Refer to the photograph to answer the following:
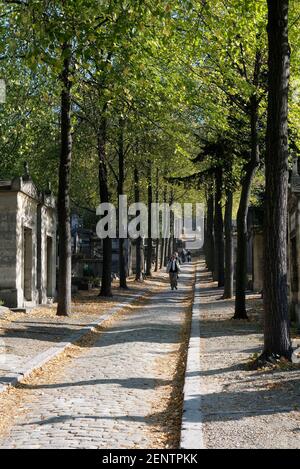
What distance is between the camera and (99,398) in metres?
8.15

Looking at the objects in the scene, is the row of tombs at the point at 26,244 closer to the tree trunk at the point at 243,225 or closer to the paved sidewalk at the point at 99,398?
the paved sidewalk at the point at 99,398

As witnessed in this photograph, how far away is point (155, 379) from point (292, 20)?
33.3 ft

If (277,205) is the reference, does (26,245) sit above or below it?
below

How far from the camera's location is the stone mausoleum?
18562 mm

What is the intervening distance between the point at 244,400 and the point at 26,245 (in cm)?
1424

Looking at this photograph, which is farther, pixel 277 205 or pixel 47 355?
pixel 47 355

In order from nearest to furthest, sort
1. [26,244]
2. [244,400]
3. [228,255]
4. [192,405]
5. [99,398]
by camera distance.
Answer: [192,405]
[244,400]
[99,398]
[26,244]
[228,255]

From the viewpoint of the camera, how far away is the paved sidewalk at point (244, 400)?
19.3ft

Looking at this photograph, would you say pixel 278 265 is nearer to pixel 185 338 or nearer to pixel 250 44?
Result: pixel 185 338

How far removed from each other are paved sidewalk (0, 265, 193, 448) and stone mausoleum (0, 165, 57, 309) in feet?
16.7

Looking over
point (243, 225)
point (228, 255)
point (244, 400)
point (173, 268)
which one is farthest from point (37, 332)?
point (173, 268)

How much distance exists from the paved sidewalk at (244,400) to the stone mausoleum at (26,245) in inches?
300

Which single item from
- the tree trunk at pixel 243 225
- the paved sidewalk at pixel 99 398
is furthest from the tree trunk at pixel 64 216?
the tree trunk at pixel 243 225

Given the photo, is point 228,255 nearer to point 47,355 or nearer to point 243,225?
point 243,225
